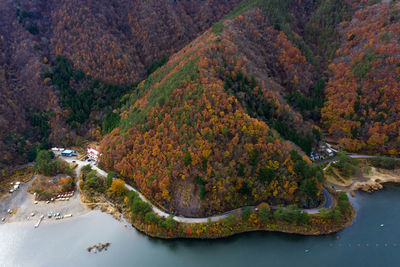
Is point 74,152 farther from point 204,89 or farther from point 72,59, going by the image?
point 204,89

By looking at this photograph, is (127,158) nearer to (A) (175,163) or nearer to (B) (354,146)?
(A) (175,163)

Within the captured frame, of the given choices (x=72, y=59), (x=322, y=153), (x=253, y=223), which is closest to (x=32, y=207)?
(x=253, y=223)

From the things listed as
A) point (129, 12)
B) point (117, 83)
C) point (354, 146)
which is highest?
point (129, 12)

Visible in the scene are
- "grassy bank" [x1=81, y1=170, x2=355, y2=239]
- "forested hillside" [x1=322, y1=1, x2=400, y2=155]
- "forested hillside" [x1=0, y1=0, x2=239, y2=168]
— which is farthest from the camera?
"forested hillside" [x1=0, y1=0, x2=239, y2=168]

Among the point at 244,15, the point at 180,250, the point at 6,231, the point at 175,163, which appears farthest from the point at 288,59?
the point at 6,231

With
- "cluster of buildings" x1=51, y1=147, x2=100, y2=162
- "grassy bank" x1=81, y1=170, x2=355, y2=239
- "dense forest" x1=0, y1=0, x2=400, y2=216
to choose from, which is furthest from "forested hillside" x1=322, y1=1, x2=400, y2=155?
"cluster of buildings" x1=51, y1=147, x2=100, y2=162

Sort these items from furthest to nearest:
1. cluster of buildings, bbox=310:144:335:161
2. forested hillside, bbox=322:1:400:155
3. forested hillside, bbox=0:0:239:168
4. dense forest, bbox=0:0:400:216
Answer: forested hillside, bbox=0:0:239:168
forested hillside, bbox=322:1:400:155
cluster of buildings, bbox=310:144:335:161
dense forest, bbox=0:0:400:216

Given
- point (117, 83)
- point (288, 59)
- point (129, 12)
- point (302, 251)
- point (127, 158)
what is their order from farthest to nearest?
1. point (129, 12)
2. point (117, 83)
3. point (288, 59)
4. point (127, 158)
5. point (302, 251)

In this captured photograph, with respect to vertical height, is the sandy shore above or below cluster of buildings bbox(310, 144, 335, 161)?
above

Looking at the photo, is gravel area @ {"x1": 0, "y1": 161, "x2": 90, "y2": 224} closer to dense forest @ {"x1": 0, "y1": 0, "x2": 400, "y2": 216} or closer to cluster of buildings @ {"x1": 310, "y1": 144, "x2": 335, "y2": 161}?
dense forest @ {"x1": 0, "y1": 0, "x2": 400, "y2": 216}
